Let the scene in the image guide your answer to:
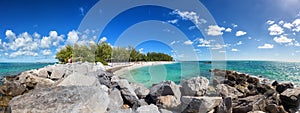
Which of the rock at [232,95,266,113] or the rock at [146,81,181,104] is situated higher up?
the rock at [146,81,181,104]

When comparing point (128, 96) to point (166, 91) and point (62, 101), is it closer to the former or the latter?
point (166, 91)

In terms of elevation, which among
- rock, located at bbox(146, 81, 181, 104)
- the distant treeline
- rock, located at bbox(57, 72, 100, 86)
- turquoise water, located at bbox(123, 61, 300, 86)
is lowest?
turquoise water, located at bbox(123, 61, 300, 86)

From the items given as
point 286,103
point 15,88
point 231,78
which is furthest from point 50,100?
point 231,78

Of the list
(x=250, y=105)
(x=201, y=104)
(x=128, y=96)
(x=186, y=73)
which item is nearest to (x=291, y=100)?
(x=250, y=105)

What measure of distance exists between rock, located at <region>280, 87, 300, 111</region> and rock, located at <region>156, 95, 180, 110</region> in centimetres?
343

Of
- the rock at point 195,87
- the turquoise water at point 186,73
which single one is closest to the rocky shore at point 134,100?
the rock at point 195,87

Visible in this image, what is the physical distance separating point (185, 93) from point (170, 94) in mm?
574

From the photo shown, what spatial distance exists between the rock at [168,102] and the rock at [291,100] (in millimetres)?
3429

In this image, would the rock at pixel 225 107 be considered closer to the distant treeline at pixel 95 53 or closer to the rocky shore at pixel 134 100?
the rocky shore at pixel 134 100

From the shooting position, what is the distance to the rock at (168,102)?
631 cm

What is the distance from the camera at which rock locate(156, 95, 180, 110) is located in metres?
6.31

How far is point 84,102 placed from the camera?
4.24m

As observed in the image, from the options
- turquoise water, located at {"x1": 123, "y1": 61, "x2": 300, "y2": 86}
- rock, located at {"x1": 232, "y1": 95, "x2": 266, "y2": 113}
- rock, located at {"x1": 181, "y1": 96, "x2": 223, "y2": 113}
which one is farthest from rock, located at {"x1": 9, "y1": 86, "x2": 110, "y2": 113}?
turquoise water, located at {"x1": 123, "y1": 61, "x2": 300, "y2": 86}

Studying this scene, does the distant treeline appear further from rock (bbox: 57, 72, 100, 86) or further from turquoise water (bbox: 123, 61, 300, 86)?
rock (bbox: 57, 72, 100, 86)
